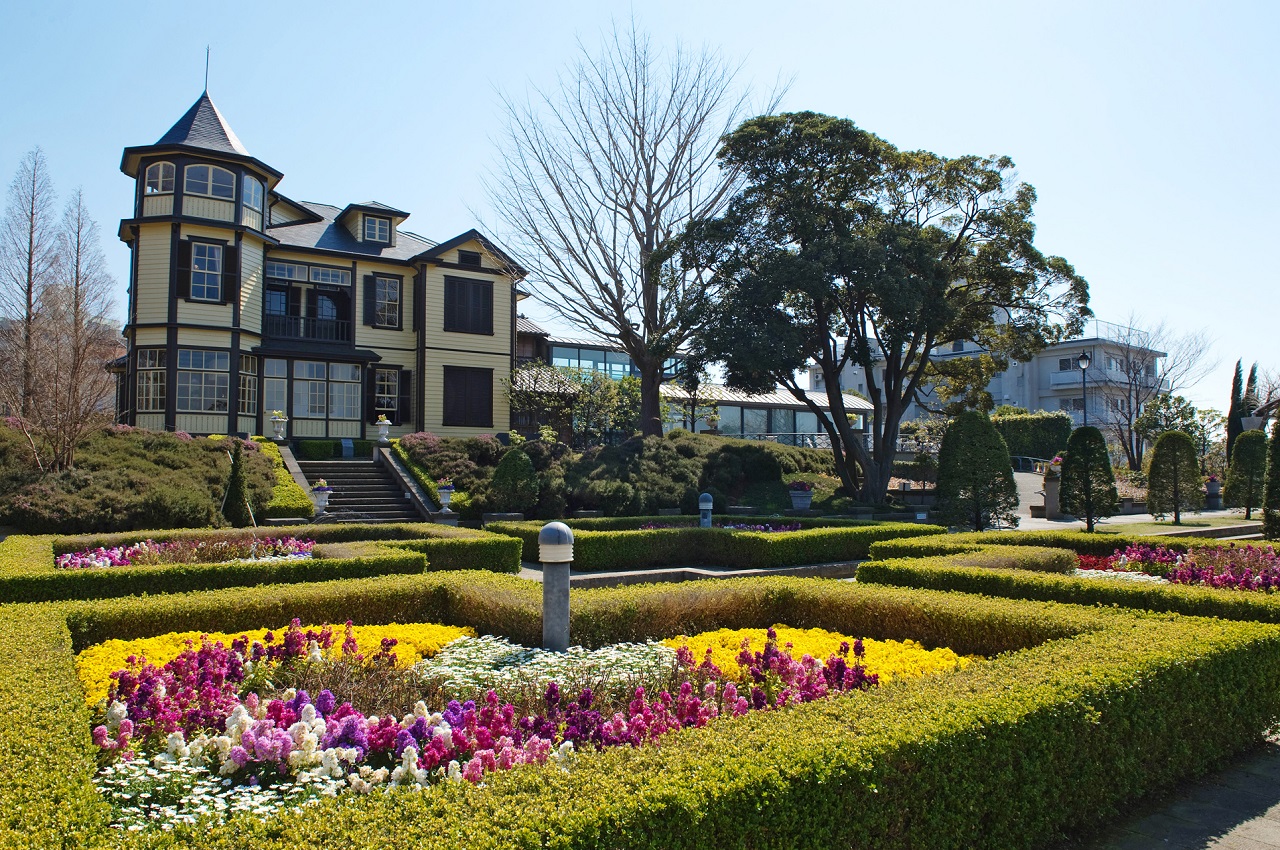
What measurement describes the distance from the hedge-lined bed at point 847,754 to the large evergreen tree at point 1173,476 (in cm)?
1928

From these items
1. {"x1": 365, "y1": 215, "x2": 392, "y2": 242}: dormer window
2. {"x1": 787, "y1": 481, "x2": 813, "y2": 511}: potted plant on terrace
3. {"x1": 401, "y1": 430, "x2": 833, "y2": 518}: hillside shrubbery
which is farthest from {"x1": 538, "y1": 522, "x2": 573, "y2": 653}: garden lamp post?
{"x1": 365, "y1": 215, "x2": 392, "y2": 242}: dormer window

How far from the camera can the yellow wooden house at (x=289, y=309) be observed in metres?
23.5

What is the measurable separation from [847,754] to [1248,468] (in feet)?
86.2

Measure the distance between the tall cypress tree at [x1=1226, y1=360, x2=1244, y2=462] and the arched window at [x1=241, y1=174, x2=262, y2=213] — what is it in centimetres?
3701

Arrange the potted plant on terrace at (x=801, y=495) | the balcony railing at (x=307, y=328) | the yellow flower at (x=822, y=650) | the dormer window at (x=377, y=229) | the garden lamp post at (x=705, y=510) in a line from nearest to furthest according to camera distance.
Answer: the yellow flower at (x=822, y=650) → the garden lamp post at (x=705, y=510) → the potted plant on terrace at (x=801, y=495) → the balcony railing at (x=307, y=328) → the dormer window at (x=377, y=229)

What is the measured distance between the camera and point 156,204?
2364cm

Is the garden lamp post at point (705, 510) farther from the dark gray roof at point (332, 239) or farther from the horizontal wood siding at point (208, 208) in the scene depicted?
the horizontal wood siding at point (208, 208)

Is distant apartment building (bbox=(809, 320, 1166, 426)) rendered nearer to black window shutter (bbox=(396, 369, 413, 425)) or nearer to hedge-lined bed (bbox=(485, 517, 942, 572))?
black window shutter (bbox=(396, 369, 413, 425))

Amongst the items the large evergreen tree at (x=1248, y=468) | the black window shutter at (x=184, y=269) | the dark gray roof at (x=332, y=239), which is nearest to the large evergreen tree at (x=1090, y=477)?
the large evergreen tree at (x=1248, y=468)

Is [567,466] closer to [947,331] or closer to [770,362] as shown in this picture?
[770,362]

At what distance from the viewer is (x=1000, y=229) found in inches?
918

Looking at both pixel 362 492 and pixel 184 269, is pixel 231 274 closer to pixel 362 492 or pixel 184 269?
pixel 184 269

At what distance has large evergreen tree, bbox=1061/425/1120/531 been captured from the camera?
1686 centimetres

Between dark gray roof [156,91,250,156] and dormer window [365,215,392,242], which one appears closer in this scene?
dark gray roof [156,91,250,156]
